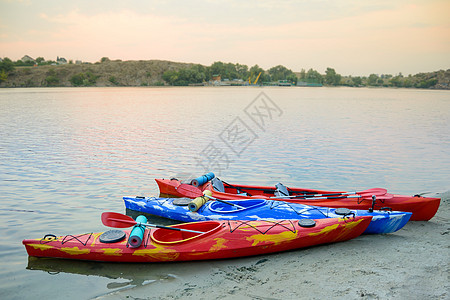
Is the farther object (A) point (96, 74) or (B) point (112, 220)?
(A) point (96, 74)

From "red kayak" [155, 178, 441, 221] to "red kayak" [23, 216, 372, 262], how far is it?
1.34 metres

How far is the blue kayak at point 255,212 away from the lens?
273 inches

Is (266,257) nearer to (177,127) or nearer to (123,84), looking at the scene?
(177,127)

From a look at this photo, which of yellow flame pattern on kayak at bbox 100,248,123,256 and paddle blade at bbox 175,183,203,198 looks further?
paddle blade at bbox 175,183,203,198

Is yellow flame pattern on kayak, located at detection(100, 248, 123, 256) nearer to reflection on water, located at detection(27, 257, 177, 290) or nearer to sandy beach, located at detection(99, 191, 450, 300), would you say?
reflection on water, located at detection(27, 257, 177, 290)

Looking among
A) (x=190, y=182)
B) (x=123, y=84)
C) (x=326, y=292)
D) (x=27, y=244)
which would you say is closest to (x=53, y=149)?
(x=190, y=182)

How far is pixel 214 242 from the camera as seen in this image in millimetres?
6324

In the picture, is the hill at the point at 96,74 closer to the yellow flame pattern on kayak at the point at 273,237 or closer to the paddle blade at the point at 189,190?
the paddle blade at the point at 189,190

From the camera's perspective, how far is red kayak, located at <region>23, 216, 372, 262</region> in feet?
20.8

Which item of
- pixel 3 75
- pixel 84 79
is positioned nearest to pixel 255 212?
pixel 3 75

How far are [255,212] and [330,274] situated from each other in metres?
2.42

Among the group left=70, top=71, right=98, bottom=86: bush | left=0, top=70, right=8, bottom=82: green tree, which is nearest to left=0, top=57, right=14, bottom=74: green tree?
left=0, top=70, right=8, bottom=82: green tree

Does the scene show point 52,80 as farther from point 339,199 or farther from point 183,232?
point 339,199

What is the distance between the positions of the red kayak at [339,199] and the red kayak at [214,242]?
1344 mm
